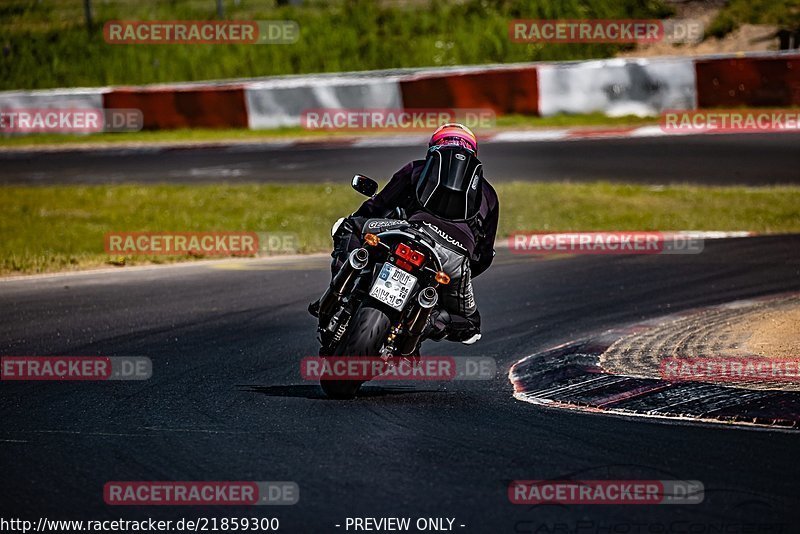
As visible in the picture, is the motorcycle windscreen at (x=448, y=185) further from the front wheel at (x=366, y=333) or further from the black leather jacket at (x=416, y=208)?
the front wheel at (x=366, y=333)

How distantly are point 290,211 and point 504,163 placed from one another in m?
4.79

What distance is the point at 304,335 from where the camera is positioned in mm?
9867

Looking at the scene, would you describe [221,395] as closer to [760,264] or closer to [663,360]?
[663,360]

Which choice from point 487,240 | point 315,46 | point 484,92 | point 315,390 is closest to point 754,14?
point 484,92

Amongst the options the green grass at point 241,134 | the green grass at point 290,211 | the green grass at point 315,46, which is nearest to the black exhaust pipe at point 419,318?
the green grass at point 290,211

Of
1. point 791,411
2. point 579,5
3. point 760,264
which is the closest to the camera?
point 791,411

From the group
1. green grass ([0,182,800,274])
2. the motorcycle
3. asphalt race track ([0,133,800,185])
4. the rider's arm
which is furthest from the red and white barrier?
the motorcycle

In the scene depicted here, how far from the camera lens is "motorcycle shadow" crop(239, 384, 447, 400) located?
763 centimetres

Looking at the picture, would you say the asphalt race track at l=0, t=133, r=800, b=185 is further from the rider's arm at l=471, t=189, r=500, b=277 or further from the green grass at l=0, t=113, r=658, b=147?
the rider's arm at l=471, t=189, r=500, b=277

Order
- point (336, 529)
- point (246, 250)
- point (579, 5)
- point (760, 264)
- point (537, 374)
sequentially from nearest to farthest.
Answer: point (336, 529)
point (537, 374)
point (760, 264)
point (246, 250)
point (579, 5)

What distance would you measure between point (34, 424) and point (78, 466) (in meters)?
1.07

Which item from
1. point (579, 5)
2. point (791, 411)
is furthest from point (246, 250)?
point (579, 5)

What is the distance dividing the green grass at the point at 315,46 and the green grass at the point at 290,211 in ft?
42.2

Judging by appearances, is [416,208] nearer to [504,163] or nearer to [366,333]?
[366,333]
